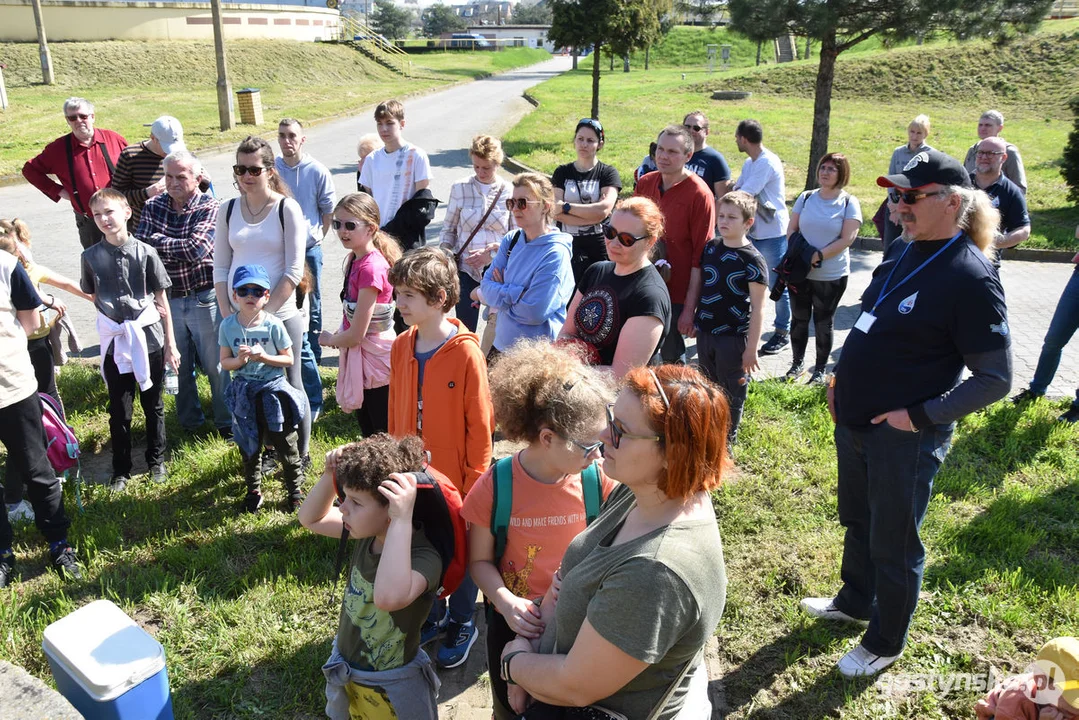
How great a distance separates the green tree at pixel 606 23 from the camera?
18.4 m

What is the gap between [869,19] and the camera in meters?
12.1

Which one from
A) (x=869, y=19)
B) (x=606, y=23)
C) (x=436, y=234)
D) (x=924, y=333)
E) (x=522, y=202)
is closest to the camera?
(x=924, y=333)

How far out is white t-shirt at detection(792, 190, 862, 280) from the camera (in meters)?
6.52

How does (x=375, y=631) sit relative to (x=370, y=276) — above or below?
below

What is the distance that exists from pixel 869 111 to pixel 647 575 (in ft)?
95.0

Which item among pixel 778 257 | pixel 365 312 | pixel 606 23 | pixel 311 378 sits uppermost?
pixel 606 23

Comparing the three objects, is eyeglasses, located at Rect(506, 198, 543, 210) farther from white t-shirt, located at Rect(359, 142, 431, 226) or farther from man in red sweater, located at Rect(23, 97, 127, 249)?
man in red sweater, located at Rect(23, 97, 127, 249)

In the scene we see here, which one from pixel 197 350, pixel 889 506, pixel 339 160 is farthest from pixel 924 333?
pixel 339 160

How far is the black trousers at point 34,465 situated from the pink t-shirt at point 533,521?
9.04 feet

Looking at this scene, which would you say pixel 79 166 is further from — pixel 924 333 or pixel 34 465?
pixel 924 333

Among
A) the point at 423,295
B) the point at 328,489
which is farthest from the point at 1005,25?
the point at 328,489

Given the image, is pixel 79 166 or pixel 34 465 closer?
pixel 34 465

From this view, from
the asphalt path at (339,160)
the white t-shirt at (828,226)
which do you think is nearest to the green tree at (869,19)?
the asphalt path at (339,160)

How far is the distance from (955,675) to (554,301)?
8.67 ft
